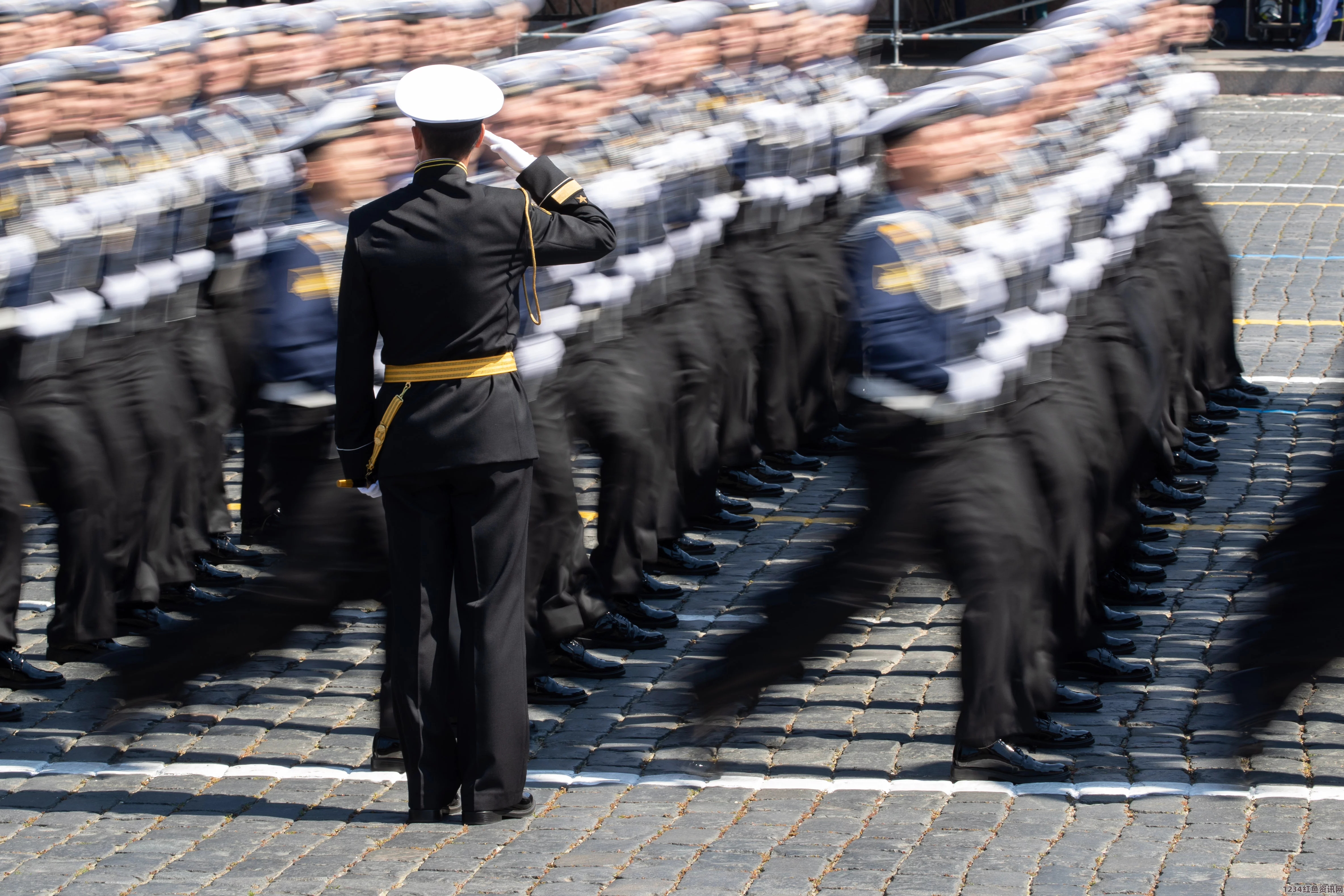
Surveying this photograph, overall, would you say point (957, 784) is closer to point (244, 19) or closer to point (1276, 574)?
point (1276, 574)

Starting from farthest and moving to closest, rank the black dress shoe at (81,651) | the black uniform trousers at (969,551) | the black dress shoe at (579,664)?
the black dress shoe at (579,664) < the black dress shoe at (81,651) < the black uniform trousers at (969,551)

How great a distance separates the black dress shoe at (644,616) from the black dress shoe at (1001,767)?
5.66 ft

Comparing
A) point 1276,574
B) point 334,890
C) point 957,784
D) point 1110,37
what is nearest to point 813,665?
point 957,784

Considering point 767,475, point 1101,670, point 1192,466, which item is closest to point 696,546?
point 767,475

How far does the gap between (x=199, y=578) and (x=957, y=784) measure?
3337mm

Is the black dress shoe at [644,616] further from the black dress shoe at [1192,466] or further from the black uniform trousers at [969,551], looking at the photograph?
the black dress shoe at [1192,466]

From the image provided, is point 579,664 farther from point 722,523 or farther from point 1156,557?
point 1156,557

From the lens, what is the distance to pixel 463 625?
4.71 metres

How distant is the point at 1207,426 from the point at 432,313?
558 centimetres

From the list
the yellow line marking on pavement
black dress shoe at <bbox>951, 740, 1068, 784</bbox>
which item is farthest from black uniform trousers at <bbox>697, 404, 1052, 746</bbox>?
the yellow line marking on pavement

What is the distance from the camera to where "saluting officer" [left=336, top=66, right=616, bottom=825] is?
4551 millimetres

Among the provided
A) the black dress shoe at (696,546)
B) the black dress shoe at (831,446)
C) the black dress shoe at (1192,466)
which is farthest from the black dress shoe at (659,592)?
the black dress shoe at (1192,466)

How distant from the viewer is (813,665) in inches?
245

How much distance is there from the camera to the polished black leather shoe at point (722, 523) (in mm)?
7895
